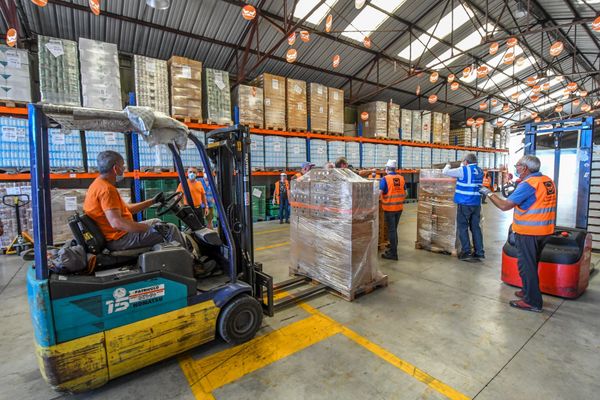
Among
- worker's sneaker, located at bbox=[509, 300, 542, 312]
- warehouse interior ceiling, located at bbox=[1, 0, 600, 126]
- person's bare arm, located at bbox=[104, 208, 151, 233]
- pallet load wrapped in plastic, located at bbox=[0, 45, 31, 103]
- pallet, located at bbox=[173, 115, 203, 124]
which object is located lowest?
worker's sneaker, located at bbox=[509, 300, 542, 312]

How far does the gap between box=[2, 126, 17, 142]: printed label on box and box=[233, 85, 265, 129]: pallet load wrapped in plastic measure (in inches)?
205

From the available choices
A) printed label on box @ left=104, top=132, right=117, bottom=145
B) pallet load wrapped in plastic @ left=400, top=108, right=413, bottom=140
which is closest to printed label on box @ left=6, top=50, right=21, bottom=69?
printed label on box @ left=104, top=132, right=117, bottom=145

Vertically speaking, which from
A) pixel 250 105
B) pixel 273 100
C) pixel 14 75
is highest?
pixel 273 100

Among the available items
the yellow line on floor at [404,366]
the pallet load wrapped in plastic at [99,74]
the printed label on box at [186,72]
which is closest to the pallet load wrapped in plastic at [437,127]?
the printed label on box at [186,72]

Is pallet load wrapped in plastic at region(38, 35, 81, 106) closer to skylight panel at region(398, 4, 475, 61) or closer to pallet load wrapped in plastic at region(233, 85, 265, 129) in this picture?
pallet load wrapped in plastic at region(233, 85, 265, 129)

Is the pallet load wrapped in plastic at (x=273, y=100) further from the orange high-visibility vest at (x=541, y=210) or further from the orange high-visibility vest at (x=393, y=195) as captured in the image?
the orange high-visibility vest at (x=541, y=210)

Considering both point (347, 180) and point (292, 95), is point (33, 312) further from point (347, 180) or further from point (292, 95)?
point (292, 95)

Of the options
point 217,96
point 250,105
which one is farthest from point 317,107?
point 217,96

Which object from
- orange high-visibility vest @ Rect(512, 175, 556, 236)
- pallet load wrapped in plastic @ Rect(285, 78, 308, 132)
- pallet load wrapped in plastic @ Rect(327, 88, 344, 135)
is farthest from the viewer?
pallet load wrapped in plastic @ Rect(327, 88, 344, 135)

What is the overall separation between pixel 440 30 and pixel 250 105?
8497 mm

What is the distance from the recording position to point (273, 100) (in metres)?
9.89

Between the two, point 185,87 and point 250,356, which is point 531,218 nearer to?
point 250,356

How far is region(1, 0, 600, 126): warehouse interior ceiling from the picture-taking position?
777 centimetres

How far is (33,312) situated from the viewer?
205cm
